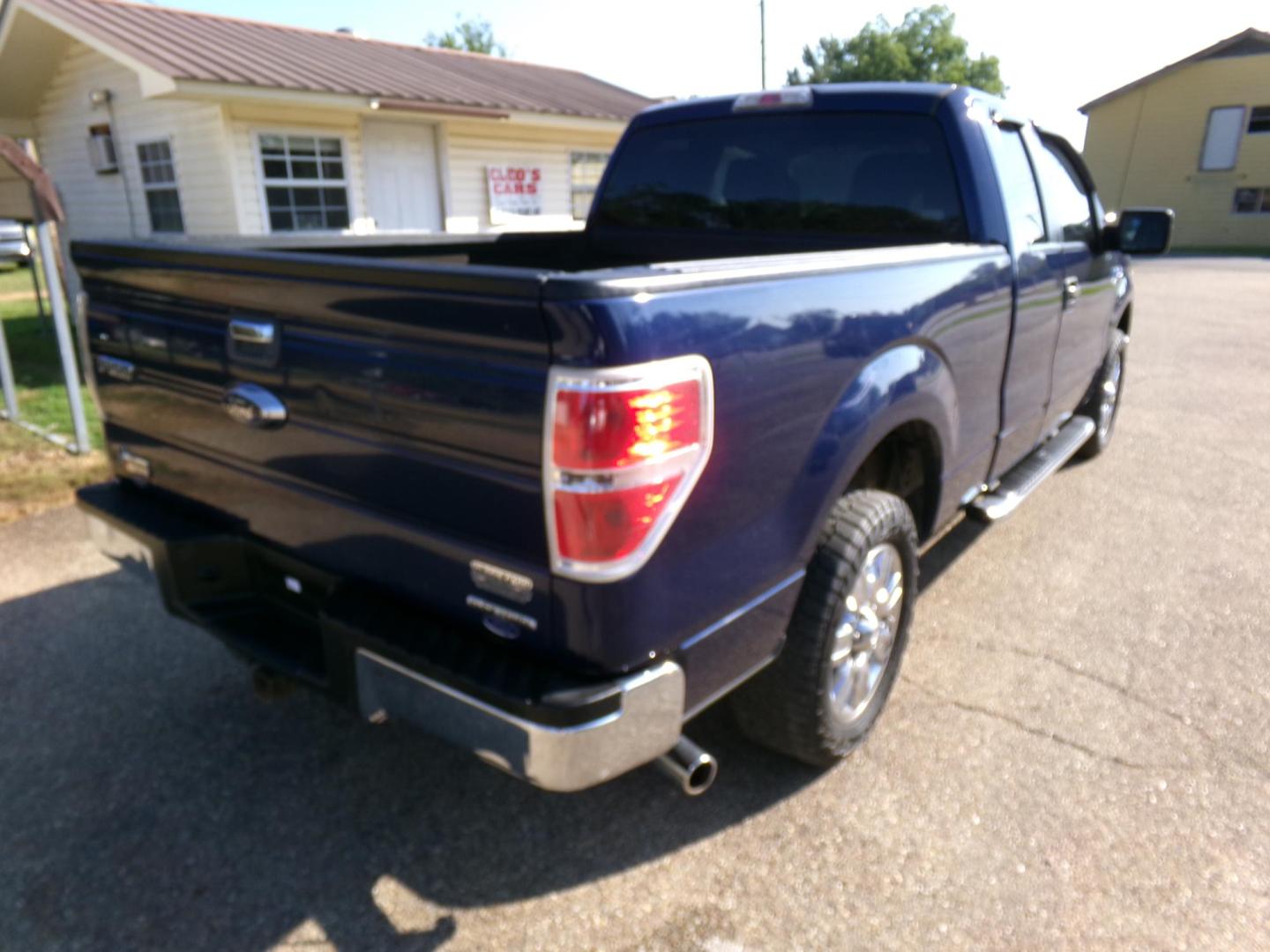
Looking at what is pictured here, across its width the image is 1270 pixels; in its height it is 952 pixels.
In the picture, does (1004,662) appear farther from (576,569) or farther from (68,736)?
(68,736)

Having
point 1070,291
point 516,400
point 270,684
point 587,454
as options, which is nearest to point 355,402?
point 516,400

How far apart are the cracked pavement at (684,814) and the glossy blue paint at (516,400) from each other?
64 centimetres

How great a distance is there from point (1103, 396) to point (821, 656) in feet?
13.7

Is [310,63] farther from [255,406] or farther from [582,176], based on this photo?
[255,406]

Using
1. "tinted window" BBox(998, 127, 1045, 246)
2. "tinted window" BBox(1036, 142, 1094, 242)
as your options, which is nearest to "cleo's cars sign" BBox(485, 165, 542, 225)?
"tinted window" BBox(1036, 142, 1094, 242)

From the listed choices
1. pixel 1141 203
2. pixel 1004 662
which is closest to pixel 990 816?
pixel 1004 662

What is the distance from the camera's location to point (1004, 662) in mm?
3510

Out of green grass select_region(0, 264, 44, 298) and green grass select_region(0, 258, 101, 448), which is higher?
green grass select_region(0, 258, 101, 448)

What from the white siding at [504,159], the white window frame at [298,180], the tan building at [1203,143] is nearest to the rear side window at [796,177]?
the white window frame at [298,180]

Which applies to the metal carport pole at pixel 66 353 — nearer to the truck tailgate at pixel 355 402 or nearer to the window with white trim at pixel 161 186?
the truck tailgate at pixel 355 402

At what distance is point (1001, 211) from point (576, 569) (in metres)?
2.47

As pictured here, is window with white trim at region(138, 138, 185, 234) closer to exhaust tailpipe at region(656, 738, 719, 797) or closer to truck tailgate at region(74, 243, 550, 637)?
truck tailgate at region(74, 243, 550, 637)

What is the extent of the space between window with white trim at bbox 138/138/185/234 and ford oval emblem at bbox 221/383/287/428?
38.4 feet

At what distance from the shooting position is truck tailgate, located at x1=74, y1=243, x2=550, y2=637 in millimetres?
1833
